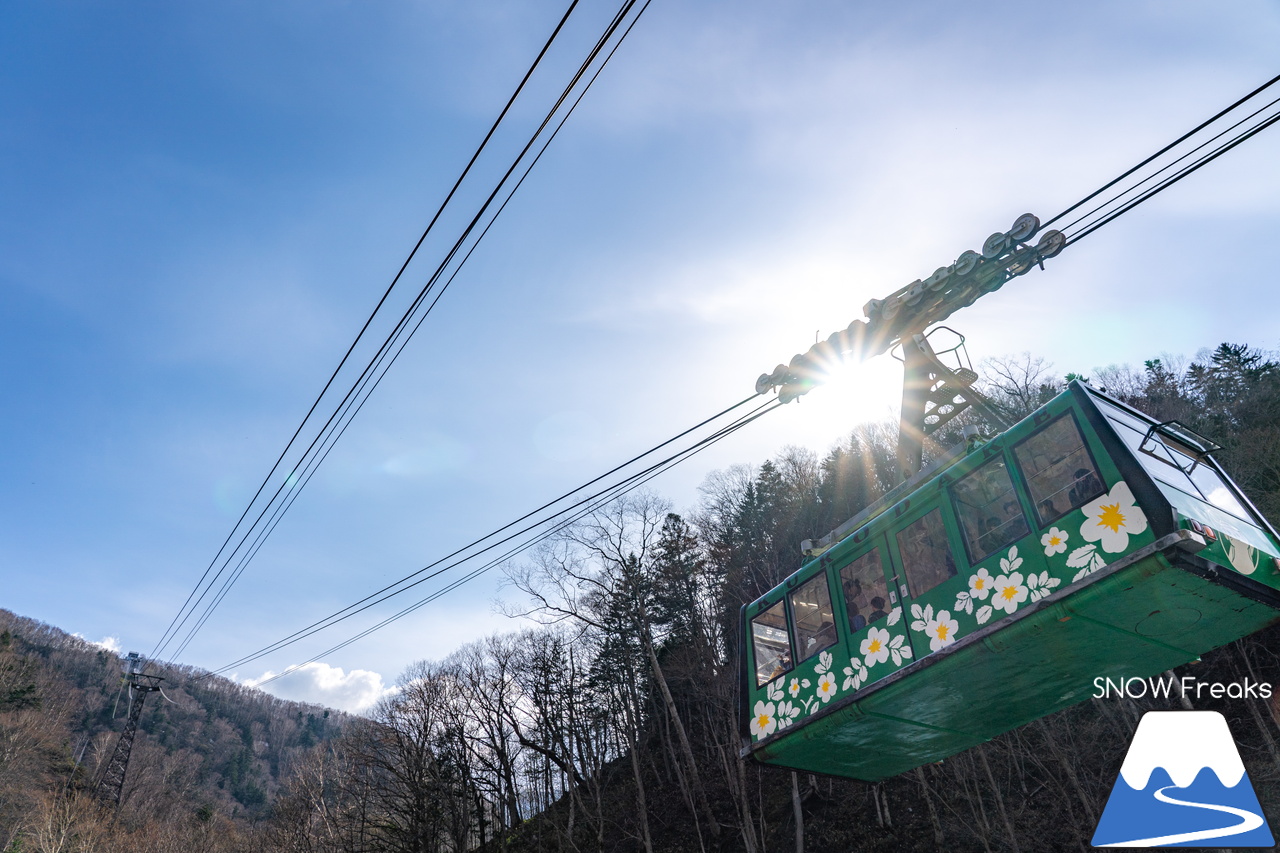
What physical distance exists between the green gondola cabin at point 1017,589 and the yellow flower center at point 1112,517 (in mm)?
13

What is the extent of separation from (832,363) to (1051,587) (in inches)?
172

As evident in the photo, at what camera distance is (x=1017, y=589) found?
7.41 metres

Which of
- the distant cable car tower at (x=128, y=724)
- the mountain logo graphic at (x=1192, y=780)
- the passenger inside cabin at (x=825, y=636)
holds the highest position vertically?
the distant cable car tower at (x=128, y=724)

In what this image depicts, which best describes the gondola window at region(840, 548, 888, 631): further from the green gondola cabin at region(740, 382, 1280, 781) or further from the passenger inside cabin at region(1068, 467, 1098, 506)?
the passenger inside cabin at region(1068, 467, 1098, 506)

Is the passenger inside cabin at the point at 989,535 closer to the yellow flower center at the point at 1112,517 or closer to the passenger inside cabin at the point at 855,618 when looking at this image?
the yellow flower center at the point at 1112,517

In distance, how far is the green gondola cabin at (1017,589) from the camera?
6754 mm

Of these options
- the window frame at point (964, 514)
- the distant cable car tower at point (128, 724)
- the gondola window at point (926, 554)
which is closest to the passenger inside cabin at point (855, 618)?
the gondola window at point (926, 554)

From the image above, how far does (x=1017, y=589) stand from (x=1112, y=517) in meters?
1.20

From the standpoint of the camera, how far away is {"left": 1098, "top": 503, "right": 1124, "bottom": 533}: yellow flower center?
669 centimetres

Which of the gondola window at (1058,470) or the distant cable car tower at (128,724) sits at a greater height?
the distant cable car tower at (128,724)

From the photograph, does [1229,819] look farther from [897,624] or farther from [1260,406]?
[1260,406]

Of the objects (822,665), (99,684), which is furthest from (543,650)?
(99,684)

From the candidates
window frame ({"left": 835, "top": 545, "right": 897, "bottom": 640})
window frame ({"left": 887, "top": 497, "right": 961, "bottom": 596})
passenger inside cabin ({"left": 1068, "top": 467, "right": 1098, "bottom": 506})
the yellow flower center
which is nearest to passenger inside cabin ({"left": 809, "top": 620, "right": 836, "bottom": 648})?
window frame ({"left": 835, "top": 545, "right": 897, "bottom": 640})

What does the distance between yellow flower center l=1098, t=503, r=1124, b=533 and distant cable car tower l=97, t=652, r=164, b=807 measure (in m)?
33.5
